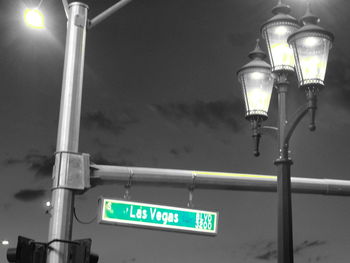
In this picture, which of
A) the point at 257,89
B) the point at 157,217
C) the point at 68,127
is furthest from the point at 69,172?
the point at 257,89

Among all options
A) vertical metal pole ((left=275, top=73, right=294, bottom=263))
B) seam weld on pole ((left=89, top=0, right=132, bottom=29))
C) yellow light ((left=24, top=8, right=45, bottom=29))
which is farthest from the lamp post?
yellow light ((left=24, top=8, right=45, bottom=29))

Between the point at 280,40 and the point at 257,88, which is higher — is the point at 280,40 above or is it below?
above

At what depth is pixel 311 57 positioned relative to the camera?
732 cm

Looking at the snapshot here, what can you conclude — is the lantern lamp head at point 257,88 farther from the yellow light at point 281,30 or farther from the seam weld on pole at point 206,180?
the seam weld on pole at point 206,180

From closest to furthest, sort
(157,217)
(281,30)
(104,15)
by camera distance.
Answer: (281,30)
(157,217)
(104,15)

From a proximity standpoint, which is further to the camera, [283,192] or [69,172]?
[69,172]

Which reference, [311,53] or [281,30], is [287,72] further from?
[311,53]

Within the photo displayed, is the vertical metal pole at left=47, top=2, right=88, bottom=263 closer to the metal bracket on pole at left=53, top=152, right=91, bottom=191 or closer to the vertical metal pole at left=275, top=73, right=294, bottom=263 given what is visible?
the metal bracket on pole at left=53, top=152, right=91, bottom=191

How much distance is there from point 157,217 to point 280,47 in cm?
304

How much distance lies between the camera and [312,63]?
729 cm

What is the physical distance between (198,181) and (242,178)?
2.49 ft

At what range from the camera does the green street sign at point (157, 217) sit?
8609 mm

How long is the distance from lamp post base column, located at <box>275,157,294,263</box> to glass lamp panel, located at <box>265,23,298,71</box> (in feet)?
4.08

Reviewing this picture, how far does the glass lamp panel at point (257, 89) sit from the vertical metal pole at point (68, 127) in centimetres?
235
